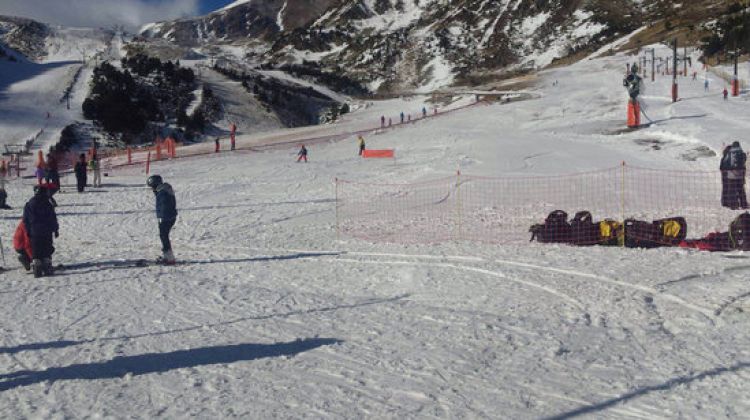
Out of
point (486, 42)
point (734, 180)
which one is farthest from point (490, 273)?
point (486, 42)

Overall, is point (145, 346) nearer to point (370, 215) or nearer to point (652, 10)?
point (370, 215)

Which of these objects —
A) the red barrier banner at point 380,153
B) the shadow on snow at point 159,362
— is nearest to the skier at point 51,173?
the red barrier banner at point 380,153

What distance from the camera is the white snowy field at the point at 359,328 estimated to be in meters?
5.61

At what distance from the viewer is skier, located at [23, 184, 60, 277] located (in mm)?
10891

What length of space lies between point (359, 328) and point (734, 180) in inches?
464

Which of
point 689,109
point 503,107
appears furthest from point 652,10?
point 689,109

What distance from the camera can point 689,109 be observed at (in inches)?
1246

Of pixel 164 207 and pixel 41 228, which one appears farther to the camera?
pixel 164 207

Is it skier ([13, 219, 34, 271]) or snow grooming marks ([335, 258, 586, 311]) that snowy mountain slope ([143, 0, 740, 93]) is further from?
skier ([13, 219, 34, 271])

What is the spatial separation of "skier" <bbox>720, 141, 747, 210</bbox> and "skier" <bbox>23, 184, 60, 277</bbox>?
14287 mm

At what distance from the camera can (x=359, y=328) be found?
765 cm

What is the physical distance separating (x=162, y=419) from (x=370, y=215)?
1190 centimetres

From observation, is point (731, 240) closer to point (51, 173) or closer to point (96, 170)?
point (51, 173)

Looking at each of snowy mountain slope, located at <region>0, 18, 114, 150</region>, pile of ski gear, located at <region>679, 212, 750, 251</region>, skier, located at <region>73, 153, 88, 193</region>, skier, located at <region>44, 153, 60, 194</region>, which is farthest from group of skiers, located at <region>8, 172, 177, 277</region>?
snowy mountain slope, located at <region>0, 18, 114, 150</region>
